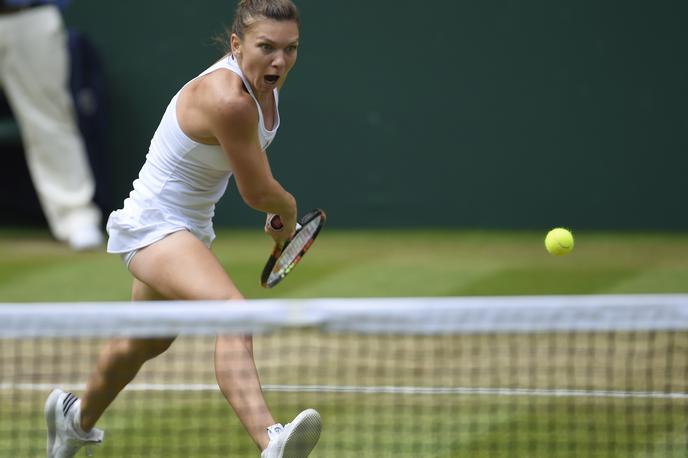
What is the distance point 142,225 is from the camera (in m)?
3.79

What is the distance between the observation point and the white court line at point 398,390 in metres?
4.68

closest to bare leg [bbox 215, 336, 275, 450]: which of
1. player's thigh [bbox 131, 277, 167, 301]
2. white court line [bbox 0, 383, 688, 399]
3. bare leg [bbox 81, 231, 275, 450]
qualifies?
bare leg [bbox 81, 231, 275, 450]

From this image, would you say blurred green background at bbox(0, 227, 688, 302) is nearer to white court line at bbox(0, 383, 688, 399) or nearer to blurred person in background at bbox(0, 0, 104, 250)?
blurred person in background at bbox(0, 0, 104, 250)

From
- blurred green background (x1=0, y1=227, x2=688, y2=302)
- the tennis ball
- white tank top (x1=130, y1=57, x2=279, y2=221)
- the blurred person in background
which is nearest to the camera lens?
white tank top (x1=130, y1=57, x2=279, y2=221)

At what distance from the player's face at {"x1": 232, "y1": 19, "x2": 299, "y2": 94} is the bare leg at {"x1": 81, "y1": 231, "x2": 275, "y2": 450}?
0.55m

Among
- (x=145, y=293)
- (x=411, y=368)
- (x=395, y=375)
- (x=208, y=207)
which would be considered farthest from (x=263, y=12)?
(x=411, y=368)

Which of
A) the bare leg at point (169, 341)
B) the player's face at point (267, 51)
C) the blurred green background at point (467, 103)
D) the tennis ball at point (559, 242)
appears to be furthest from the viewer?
the blurred green background at point (467, 103)

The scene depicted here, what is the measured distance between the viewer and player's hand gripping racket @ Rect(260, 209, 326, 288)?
168 inches

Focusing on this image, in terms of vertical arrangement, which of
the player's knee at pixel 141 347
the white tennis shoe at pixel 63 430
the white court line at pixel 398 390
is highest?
the player's knee at pixel 141 347

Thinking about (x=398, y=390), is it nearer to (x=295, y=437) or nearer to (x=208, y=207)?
(x=208, y=207)

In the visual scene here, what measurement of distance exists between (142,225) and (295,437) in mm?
873

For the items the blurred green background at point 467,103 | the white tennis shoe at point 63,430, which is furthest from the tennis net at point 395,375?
the blurred green background at point 467,103

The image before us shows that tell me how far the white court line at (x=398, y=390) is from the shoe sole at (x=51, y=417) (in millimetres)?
973

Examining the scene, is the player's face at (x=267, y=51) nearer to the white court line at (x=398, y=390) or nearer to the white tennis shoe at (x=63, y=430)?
the white tennis shoe at (x=63, y=430)
